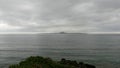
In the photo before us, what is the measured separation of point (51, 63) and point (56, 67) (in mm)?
1660

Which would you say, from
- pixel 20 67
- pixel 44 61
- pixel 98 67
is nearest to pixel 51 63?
pixel 44 61

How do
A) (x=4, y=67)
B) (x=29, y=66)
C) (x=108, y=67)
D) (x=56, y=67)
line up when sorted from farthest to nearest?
(x=4, y=67) < (x=108, y=67) < (x=56, y=67) < (x=29, y=66)

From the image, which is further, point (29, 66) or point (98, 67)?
point (98, 67)

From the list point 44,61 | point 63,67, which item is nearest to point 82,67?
point 63,67

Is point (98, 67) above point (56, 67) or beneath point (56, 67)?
beneath

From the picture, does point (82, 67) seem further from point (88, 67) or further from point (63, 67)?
Answer: point (63, 67)

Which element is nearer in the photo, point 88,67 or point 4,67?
point 88,67

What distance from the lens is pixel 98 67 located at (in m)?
48.0

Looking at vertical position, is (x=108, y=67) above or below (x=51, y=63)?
below

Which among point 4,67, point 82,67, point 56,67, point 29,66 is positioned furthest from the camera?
point 4,67

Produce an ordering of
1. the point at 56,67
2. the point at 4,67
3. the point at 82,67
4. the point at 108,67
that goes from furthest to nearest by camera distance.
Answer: the point at 4,67, the point at 108,67, the point at 82,67, the point at 56,67

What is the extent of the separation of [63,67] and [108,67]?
1824 centimetres

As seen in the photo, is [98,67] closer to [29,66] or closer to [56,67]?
[56,67]

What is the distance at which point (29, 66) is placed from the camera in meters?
30.3
